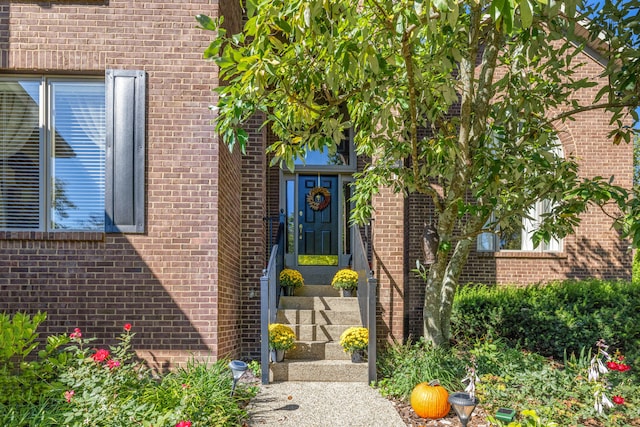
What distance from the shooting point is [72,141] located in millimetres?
5078

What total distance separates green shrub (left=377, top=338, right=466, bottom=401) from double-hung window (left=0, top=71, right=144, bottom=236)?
130 inches

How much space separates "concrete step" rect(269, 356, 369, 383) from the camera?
17.2ft

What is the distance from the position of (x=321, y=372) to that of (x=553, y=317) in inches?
142

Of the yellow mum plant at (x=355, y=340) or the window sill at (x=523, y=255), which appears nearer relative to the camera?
the yellow mum plant at (x=355, y=340)

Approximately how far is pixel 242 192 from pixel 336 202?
8.55ft

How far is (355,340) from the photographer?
5.31 metres

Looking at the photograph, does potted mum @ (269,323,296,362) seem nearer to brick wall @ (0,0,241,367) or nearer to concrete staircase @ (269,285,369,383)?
concrete staircase @ (269,285,369,383)

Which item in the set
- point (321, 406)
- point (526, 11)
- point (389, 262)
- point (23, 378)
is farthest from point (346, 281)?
point (526, 11)

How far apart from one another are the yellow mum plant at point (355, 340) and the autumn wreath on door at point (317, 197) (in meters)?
3.60

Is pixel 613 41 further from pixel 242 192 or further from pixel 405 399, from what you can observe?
pixel 242 192

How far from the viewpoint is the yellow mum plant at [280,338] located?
206 inches

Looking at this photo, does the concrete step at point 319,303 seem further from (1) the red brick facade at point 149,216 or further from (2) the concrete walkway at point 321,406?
(2) the concrete walkway at point 321,406

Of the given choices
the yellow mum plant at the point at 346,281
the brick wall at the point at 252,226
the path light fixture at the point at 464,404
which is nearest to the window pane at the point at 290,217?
the yellow mum plant at the point at 346,281

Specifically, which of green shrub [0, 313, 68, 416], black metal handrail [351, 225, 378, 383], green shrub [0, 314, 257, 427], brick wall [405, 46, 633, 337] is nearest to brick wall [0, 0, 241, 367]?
green shrub [0, 314, 257, 427]
